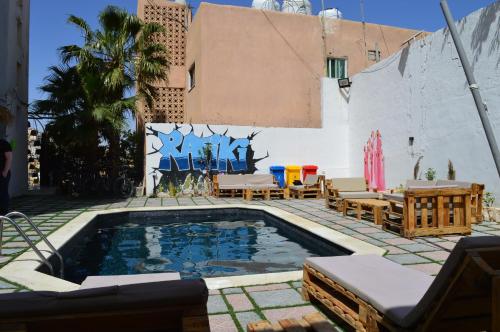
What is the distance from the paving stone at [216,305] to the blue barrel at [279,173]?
11.2 metres

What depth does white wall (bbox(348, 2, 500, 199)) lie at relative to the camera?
9000 millimetres

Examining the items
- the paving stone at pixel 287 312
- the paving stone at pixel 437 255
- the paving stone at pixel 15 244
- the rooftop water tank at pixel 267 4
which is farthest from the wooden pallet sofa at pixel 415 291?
the rooftop water tank at pixel 267 4

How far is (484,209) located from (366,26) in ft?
40.6

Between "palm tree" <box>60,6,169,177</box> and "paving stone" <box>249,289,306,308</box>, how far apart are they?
9612 mm

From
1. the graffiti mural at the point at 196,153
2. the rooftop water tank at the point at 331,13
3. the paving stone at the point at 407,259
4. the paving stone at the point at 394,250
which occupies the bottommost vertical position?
the paving stone at the point at 407,259

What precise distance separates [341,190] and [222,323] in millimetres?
7380

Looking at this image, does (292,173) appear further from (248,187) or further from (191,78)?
(191,78)

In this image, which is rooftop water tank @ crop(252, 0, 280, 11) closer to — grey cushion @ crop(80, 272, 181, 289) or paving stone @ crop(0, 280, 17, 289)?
paving stone @ crop(0, 280, 17, 289)

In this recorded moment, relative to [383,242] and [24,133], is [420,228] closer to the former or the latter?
[383,242]

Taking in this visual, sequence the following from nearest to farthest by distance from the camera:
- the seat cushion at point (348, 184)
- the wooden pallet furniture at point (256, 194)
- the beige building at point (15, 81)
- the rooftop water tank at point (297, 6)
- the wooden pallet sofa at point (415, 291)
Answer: the wooden pallet sofa at point (415, 291), the seat cushion at point (348, 184), the beige building at point (15, 81), the wooden pallet furniture at point (256, 194), the rooftop water tank at point (297, 6)

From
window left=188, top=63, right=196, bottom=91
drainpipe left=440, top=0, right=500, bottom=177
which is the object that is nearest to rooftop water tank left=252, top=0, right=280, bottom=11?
window left=188, top=63, right=196, bottom=91

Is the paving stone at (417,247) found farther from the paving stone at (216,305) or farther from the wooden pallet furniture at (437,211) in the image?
the paving stone at (216,305)

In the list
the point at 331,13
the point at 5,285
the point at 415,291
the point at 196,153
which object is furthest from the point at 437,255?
the point at 331,13

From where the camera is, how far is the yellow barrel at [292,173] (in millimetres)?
14789
